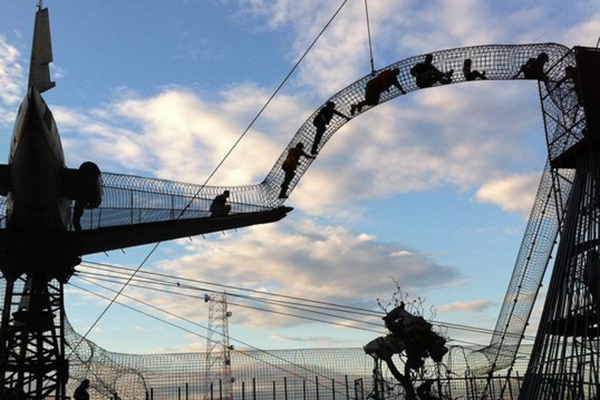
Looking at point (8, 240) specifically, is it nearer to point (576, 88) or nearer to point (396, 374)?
point (396, 374)

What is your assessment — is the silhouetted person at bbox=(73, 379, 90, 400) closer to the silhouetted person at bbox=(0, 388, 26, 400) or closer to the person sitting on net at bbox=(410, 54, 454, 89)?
the silhouetted person at bbox=(0, 388, 26, 400)

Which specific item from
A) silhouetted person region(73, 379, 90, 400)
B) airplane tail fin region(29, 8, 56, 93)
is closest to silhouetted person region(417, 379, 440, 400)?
silhouetted person region(73, 379, 90, 400)

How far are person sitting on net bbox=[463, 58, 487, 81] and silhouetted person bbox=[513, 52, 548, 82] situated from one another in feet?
4.66

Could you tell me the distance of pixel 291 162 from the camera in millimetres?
19219

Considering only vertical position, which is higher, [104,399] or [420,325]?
[420,325]

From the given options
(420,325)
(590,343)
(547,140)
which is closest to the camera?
(420,325)

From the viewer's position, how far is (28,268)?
1769cm

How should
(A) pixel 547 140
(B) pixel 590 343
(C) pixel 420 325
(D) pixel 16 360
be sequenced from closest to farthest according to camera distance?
(C) pixel 420 325 → (B) pixel 590 343 → (D) pixel 16 360 → (A) pixel 547 140

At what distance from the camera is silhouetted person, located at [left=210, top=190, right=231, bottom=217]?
751 inches

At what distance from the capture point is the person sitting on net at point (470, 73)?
19.6 metres

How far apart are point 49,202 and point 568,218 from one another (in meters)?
14.5

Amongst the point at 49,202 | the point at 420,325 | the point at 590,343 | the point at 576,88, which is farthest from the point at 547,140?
the point at 49,202

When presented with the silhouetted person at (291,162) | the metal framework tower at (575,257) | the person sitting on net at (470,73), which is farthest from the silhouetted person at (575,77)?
the silhouetted person at (291,162)

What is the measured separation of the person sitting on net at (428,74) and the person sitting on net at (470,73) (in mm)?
431
